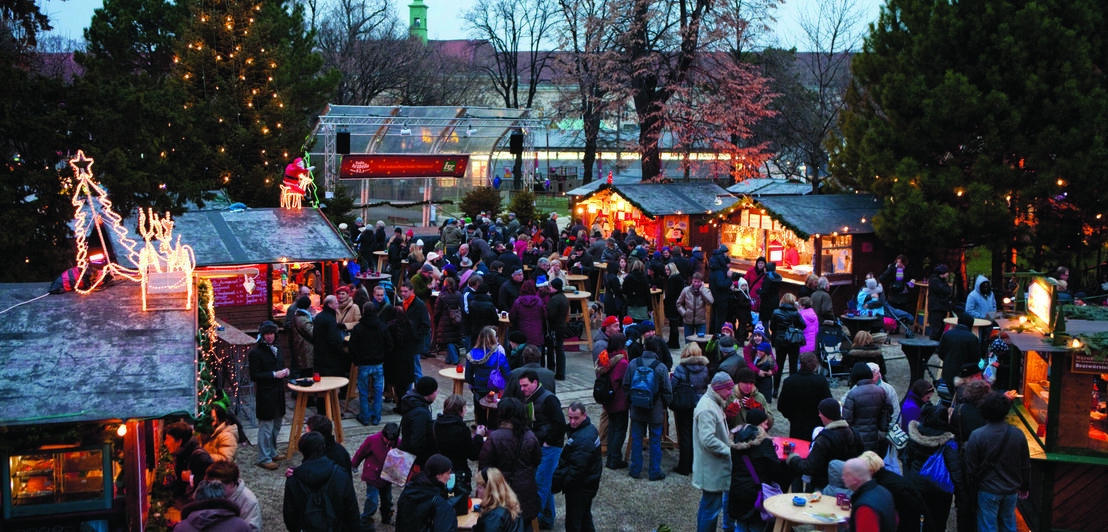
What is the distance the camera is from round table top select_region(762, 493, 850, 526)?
5883 mm

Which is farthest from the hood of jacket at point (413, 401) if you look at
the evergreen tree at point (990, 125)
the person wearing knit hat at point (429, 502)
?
the evergreen tree at point (990, 125)

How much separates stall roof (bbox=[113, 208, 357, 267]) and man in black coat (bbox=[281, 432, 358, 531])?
6.44 metres

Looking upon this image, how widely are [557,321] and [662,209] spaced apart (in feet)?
35.3

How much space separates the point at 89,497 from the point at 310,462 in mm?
1661

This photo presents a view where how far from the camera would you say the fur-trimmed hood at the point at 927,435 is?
690cm

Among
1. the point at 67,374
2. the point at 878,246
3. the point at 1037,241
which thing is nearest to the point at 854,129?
the point at 878,246

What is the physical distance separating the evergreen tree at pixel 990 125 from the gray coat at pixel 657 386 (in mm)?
10104

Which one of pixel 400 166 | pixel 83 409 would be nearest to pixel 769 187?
pixel 400 166

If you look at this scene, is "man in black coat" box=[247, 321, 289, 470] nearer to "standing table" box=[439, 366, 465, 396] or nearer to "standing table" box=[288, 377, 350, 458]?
"standing table" box=[288, 377, 350, 458]

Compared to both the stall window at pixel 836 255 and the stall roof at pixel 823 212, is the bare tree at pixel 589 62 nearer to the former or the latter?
the stall roof at pixel 823 212

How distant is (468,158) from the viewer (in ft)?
92.0

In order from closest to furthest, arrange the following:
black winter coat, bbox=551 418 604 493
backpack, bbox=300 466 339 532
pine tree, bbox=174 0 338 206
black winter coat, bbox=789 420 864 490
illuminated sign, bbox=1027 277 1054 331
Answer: backpack, bbox=300 466 339 532 < black winter coat, bbox=789 420 864 490 < black winter coat, bbox=551 418 604 493 < illuminated sign, bbox=1027 277 1054 331 < pine tree, bbox=174 0 338 206

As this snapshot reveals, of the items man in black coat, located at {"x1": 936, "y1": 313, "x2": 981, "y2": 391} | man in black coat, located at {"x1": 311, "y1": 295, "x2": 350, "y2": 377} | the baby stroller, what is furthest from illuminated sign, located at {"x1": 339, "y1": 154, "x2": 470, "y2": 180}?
man in black coat, located at {"x1": 936, "y1": 313, "x2": 981, "y2": 391}

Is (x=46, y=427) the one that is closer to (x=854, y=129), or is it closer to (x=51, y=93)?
(x=51, y=93)
